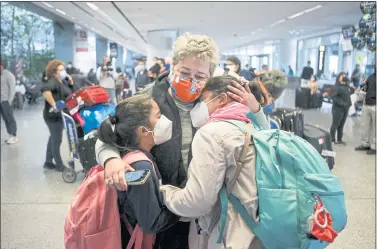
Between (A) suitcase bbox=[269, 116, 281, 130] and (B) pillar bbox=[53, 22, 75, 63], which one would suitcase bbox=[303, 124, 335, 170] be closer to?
(A) suitcase bbox=[269, 116, 281, 130]

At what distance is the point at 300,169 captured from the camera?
1.06m

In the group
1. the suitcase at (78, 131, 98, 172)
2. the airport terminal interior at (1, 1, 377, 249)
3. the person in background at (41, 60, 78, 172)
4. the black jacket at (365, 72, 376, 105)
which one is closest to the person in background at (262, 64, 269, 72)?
the airport terminal interior at (1, 1, 377, 249)

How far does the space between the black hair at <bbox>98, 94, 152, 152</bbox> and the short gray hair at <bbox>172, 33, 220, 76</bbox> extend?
8.1 inches

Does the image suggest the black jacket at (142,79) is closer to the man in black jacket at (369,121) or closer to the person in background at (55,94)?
the person in background at (55,94)

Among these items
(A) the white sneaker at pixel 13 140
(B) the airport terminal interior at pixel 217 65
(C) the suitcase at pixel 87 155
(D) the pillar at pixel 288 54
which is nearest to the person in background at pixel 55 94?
(B) the airport terminal interior at pixel 217 65

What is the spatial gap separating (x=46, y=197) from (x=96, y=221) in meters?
2.95

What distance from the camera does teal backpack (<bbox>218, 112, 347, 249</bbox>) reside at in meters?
1.04

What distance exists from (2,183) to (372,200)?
13.8ft

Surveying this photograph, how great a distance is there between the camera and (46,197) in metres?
4.01

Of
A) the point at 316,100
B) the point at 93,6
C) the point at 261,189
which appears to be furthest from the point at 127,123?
the point at 93,6

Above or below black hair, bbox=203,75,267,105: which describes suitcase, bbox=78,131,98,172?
below

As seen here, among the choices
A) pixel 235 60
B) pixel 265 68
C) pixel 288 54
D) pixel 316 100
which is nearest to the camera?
pixel 265 68

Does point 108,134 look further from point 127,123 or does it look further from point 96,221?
point 96,221

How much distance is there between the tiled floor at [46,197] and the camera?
2.74 metres
